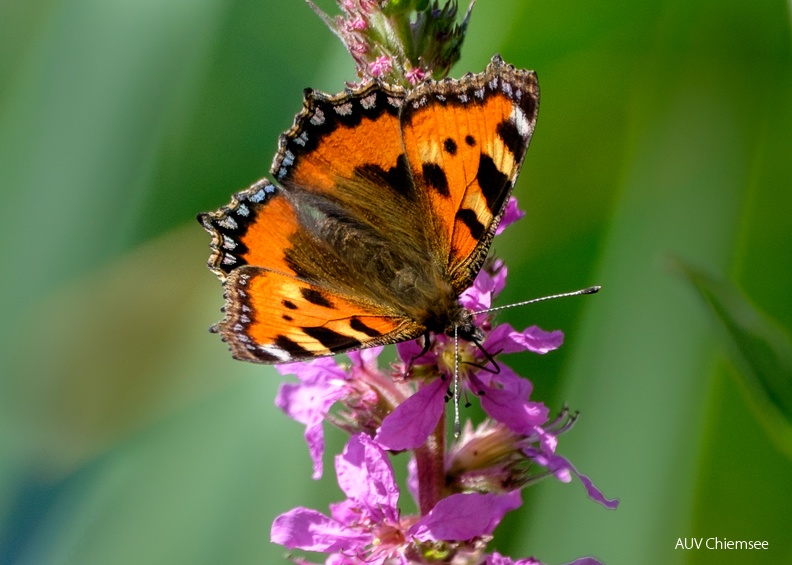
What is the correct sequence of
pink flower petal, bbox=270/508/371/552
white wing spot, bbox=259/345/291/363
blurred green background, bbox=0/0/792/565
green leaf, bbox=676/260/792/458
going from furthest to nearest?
blurred green background, bbox=0/0/792/565
pink flower petal, bbox=270/508/371/552
white wing spot, bbox=259/345/291/363
green leaf, bbox=676/260/792/458

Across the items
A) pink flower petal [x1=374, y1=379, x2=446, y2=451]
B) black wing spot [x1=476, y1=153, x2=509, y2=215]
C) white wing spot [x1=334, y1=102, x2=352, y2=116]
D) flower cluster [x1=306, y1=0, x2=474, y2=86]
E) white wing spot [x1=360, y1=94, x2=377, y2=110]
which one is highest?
flower cluster [x1=306, y1=0, x2=474, y2=86]

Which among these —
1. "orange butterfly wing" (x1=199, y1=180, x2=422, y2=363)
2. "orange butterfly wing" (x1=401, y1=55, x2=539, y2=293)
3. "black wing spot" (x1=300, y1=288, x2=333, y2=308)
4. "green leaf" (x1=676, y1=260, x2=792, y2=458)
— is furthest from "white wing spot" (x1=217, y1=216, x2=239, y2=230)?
"green leaf" (x1=676, y1=260, x2=792, y2=458)

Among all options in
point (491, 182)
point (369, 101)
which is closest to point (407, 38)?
point (369, 101)

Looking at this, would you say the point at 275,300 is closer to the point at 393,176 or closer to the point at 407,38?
the point at 393,176

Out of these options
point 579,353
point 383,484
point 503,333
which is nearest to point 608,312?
point 579,353

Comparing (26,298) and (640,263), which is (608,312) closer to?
(640,263)

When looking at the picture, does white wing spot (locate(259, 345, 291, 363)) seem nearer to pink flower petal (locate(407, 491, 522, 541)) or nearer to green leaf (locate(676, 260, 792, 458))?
pink flower petal (locate(407, 491, 522, 541))

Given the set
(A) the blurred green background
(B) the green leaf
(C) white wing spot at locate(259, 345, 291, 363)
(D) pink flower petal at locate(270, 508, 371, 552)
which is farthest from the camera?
(A) the blurred green background
